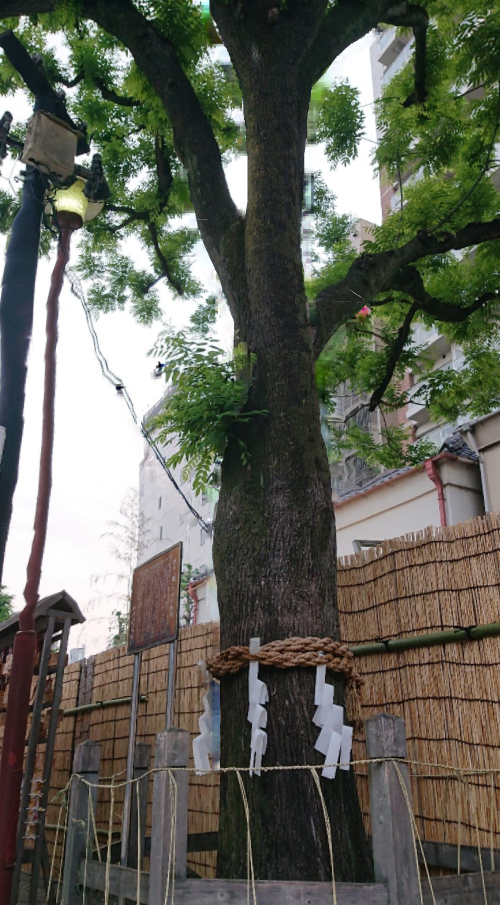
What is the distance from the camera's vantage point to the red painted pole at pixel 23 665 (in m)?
3.57

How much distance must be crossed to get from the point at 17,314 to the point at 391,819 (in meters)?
3.55

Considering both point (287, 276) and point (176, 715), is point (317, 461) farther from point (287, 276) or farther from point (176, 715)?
point (176, 715)

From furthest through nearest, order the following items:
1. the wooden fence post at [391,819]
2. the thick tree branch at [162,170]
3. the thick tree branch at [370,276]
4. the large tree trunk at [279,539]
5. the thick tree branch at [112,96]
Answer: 1. the thick tree branch at [112,96]
2. the thick tree branch at [162,170]
3. the thick tree branch at [370,276]
4. the large tree trunk at [279,539]
5. the wooden fence post at [391,819]

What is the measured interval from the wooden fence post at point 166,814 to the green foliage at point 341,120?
701cm

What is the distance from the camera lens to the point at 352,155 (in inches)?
316

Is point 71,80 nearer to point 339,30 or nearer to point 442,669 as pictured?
point 339,30

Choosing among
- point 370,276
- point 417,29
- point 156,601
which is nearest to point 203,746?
point 156,601

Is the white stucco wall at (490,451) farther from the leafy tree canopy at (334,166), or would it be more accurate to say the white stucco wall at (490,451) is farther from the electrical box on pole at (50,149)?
the electrical box on pole at (50,149)

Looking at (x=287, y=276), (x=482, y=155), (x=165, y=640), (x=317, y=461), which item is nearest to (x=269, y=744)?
(x=317, y=461)

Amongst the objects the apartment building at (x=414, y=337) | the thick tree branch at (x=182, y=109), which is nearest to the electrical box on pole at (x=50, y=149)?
the thick tree branch at (x=182, y=109)

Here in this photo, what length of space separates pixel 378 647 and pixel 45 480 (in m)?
2.34

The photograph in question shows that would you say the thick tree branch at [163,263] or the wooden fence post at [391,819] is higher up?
the thick tree branch at [163,263]

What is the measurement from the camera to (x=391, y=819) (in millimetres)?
2445

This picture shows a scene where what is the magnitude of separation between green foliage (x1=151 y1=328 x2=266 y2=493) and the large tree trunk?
10cm
